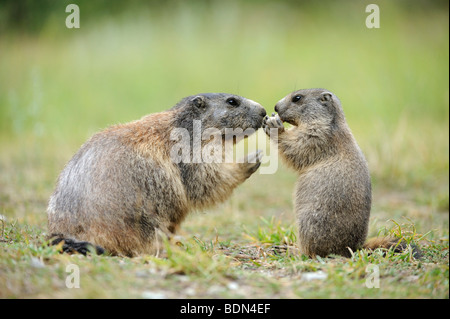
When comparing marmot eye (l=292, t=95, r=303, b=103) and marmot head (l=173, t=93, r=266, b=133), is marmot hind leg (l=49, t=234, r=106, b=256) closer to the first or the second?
marmot head (l=173, t=93, r=266, b=133)

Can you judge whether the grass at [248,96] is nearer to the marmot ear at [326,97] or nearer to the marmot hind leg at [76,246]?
the marmot hind leg at [76,246]

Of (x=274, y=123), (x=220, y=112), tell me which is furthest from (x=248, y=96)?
(x=274, y=123)

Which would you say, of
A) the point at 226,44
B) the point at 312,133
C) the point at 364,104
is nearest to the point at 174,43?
the point at 226,44

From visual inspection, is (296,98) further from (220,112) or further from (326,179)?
(326,179)

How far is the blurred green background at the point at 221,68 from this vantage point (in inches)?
448

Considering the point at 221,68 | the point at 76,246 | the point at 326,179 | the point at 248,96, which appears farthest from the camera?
the point at 221,68

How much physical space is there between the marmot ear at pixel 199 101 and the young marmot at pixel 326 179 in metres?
0.78

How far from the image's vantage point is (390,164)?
10.3 meters

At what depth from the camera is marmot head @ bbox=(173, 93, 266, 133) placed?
623 centimetres

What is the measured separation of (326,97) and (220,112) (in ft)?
4.14

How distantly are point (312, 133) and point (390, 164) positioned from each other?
4933 millimetres

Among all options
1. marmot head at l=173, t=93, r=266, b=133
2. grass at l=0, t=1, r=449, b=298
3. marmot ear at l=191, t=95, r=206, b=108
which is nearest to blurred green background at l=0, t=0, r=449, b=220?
grass at l=0, t=1, r=449, b=298

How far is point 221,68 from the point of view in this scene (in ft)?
53.0

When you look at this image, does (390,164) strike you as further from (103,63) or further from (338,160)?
(103,63)
